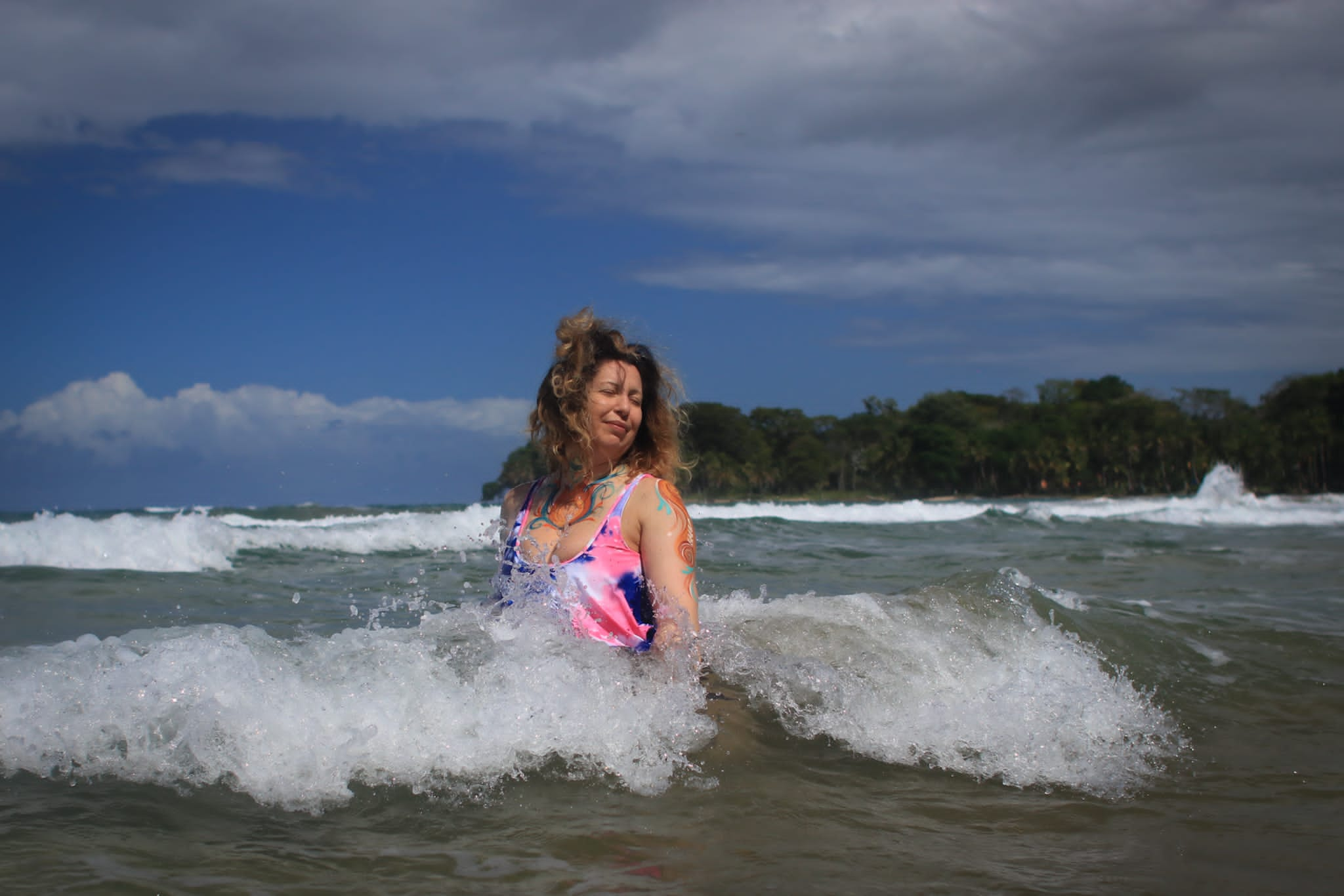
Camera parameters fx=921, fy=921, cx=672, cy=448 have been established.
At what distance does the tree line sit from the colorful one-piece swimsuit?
72595 millimetres

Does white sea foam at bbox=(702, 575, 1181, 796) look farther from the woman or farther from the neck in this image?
the neck

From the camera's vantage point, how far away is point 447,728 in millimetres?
3201

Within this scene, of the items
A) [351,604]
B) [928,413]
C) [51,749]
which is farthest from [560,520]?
[928,413]

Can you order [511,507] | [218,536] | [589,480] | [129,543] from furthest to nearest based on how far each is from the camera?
[218,536] < [129,543] < [511,507] < [589,480]

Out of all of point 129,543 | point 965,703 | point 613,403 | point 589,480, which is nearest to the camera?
point 613,403

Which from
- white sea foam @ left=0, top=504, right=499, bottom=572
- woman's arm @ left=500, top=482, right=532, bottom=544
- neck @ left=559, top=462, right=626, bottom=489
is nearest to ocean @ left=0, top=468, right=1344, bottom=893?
woman's arm @ left=500, top=482, right=532, bottom=544

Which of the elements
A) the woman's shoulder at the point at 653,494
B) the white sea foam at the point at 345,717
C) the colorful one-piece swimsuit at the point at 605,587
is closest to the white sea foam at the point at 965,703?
the white sea foam at the point at 345,717

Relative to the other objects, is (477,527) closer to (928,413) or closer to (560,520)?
(560,520)

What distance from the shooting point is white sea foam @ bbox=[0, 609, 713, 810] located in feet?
9.86

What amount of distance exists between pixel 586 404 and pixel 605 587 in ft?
2.19

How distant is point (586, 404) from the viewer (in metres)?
3.38

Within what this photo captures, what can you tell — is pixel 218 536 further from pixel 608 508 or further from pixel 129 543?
pixel 608 508

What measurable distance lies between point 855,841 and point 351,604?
19.0 feet

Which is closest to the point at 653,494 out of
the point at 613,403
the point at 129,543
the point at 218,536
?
the point at 613,403
